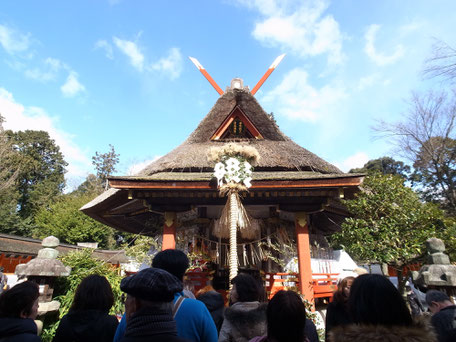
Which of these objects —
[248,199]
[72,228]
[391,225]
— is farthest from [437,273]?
[72,228]

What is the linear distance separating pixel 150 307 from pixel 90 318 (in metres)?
1.17

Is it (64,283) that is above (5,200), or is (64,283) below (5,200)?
below

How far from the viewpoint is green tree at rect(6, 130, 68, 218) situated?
29761 millimetres

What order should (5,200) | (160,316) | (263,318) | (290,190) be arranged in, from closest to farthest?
(160,316) → (263,318) → (290,190) → (5,200)

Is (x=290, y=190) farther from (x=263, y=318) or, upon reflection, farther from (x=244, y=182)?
(x=263, y=318)

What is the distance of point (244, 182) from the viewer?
605 cm

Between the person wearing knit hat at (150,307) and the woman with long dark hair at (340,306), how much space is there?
200cm

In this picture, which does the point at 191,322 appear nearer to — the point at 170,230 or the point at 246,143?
the point at 170,230

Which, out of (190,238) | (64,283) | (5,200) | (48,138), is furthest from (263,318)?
(48,138)

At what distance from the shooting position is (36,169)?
102 feet

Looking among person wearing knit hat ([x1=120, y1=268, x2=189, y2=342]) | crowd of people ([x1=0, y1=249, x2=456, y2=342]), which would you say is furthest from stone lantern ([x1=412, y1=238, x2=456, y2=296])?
person wearing knit hat ([x1=120, y1=268, x2=189, y2=342])

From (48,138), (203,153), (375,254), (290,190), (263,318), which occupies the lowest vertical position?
(263,318)

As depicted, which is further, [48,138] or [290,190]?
[48,138]

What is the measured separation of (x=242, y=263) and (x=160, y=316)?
25.3 feet
